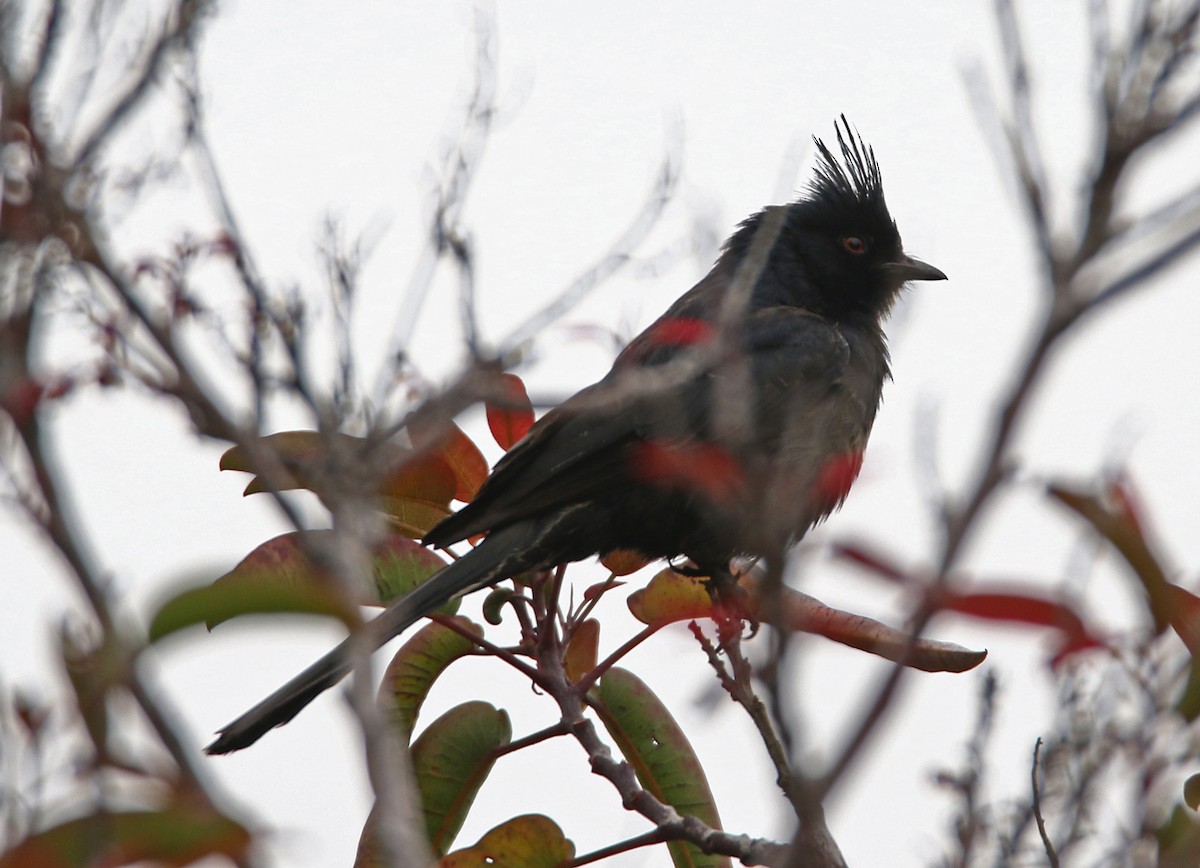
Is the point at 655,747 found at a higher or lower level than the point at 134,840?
lower

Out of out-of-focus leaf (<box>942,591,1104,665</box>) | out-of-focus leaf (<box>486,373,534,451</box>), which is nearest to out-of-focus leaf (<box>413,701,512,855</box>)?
out-of-focus leaf (<box>486,373,534,451</box>)

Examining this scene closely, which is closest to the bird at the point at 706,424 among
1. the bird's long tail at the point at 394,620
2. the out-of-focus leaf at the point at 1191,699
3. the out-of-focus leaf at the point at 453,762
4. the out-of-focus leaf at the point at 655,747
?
the bird's long tail at the point at 394,620

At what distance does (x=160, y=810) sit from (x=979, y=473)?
0.87m

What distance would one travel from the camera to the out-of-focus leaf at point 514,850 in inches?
126

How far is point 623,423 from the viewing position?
15.6 feet

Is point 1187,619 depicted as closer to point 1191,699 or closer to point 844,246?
point 1191,699

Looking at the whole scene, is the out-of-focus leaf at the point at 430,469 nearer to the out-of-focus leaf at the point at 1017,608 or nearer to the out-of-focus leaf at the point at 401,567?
the out-of-focus leaf at the point at 401,567

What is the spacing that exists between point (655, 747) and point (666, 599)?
40cm

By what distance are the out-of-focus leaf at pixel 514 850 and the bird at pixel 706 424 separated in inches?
21.6

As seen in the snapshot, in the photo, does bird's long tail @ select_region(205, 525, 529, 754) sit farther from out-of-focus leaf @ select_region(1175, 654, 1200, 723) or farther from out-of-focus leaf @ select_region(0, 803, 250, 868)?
out-of-focus leaf @ select_region(1175, 654, 1200, 723)

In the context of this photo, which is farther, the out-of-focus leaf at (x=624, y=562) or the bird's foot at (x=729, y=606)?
the out-of-focus leaf at (x=624, y=562)

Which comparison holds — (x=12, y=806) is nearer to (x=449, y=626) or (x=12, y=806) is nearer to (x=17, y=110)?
(x=17, y=110)

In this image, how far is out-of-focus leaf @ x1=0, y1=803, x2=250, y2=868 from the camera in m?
1.31

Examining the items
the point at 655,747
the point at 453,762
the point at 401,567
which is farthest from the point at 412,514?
the point at 655,747
